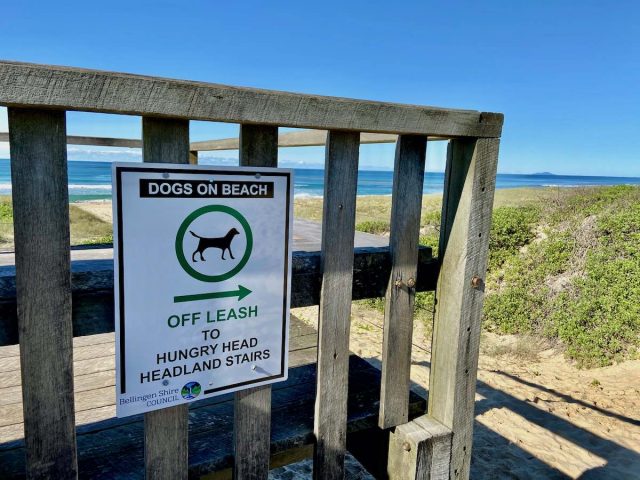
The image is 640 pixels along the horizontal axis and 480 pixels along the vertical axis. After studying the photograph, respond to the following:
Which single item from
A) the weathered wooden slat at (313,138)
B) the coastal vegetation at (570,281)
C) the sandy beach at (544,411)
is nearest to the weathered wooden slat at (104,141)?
the coastal vegetation at (570,281)

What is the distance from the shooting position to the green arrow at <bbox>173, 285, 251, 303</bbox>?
48.6 inches

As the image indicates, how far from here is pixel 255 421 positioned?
1427 millimetres

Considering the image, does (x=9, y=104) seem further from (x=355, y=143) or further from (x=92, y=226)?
(x=92, y=226)

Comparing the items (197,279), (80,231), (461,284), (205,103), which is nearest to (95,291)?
(197,279)

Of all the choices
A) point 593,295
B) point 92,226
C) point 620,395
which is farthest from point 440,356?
point 92,226

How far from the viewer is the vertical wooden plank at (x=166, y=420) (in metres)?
1.17

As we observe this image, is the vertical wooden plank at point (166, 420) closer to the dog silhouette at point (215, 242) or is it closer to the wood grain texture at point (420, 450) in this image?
the dog silhouette at point (215, 242)

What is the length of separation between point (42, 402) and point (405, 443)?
1.19 metres

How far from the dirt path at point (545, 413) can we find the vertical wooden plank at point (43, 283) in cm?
368

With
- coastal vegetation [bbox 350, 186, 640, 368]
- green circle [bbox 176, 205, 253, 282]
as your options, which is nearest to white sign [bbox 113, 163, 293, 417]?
green circle [bbox 176, 205, 253, 282]

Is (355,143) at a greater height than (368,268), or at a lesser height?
greater

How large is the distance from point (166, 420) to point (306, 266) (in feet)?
1.89

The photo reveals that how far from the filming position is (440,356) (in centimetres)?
179

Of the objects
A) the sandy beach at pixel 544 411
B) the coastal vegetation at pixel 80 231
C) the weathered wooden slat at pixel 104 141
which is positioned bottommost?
the sandy beach at pixel 544 411
